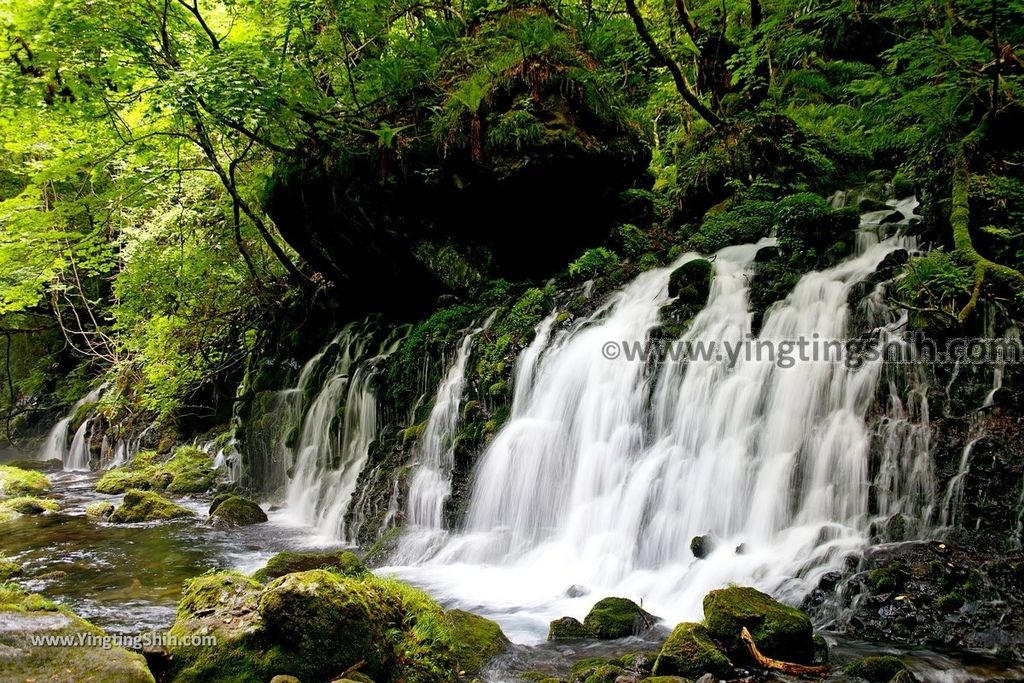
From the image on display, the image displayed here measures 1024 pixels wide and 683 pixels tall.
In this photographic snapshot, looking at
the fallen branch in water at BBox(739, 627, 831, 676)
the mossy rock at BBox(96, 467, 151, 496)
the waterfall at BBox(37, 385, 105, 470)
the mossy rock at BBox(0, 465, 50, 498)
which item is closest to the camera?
the fallen branch in water at BBox(739, 627, 831, 676)

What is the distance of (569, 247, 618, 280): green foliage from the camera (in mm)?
10586

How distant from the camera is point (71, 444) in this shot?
1955 centimetres

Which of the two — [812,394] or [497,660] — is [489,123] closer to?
[812,394]

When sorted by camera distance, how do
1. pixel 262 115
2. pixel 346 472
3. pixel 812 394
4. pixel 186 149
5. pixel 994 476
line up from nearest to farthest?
pixel 994 476 < pixel 812 394 < pixel 262 115 < pixel 346 472 < pixel 186 149

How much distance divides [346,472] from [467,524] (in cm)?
397

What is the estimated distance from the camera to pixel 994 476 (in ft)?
16.7

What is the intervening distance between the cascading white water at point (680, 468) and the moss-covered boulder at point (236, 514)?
4.10m

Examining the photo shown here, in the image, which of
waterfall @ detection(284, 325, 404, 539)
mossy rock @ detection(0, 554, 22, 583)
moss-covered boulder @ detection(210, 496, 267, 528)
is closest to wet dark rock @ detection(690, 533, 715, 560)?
waterfall @ detection(284, 325, 404, 539)

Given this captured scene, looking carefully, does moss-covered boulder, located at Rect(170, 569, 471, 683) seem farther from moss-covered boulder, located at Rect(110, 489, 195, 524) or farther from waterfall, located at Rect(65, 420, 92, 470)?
waterfall, located at Rect(65, 420, 92, 470)

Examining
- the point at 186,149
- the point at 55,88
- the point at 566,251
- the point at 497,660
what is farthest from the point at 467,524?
the point at 186,149

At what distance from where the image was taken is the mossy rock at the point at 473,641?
4500 mm

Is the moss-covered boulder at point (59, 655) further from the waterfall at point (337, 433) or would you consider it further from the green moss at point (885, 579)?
the waterfall at point (337, 433)

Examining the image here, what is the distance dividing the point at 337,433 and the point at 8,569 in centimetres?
552

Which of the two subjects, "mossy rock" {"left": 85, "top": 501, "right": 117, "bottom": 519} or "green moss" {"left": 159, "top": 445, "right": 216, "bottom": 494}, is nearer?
"mossy rock" {"left": 85, "top": 501, "right": 117, "bottom": 519}
